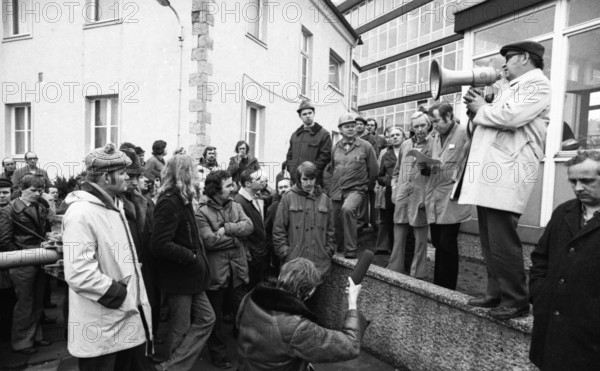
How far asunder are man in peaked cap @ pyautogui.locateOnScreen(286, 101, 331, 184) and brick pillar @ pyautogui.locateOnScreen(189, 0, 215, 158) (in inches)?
154

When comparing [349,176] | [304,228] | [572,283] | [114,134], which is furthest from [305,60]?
[572,283]

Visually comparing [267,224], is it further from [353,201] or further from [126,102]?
[126,102]

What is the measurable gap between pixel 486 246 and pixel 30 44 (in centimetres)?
1350

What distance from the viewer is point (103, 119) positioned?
35.8ft

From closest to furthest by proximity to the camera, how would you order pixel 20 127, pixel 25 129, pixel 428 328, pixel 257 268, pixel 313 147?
pixel 428 328 → pixel 257 268 → pixel 313 147 → pixel 25 129 → pixel 20 127

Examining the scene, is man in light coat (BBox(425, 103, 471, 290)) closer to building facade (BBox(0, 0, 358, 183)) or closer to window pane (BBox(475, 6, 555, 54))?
window pane (BBox(475, 6, 555, 54))

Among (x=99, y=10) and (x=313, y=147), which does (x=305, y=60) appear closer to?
(x=99, y=10)

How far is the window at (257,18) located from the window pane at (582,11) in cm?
781

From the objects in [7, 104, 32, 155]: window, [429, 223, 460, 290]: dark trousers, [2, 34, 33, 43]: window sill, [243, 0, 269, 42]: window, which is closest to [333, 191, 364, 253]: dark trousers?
[429, 223, 460, 290]: dark trousers

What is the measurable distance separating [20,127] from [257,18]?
25.9 ft

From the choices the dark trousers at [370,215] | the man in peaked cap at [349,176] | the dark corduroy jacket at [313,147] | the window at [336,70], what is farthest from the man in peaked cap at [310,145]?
the window at [336,70]

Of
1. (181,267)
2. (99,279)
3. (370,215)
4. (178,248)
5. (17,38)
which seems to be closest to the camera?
(99,279)

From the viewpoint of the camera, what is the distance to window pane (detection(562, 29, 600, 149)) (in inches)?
199

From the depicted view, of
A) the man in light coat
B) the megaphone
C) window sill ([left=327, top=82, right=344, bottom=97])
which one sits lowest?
the man in light coat
